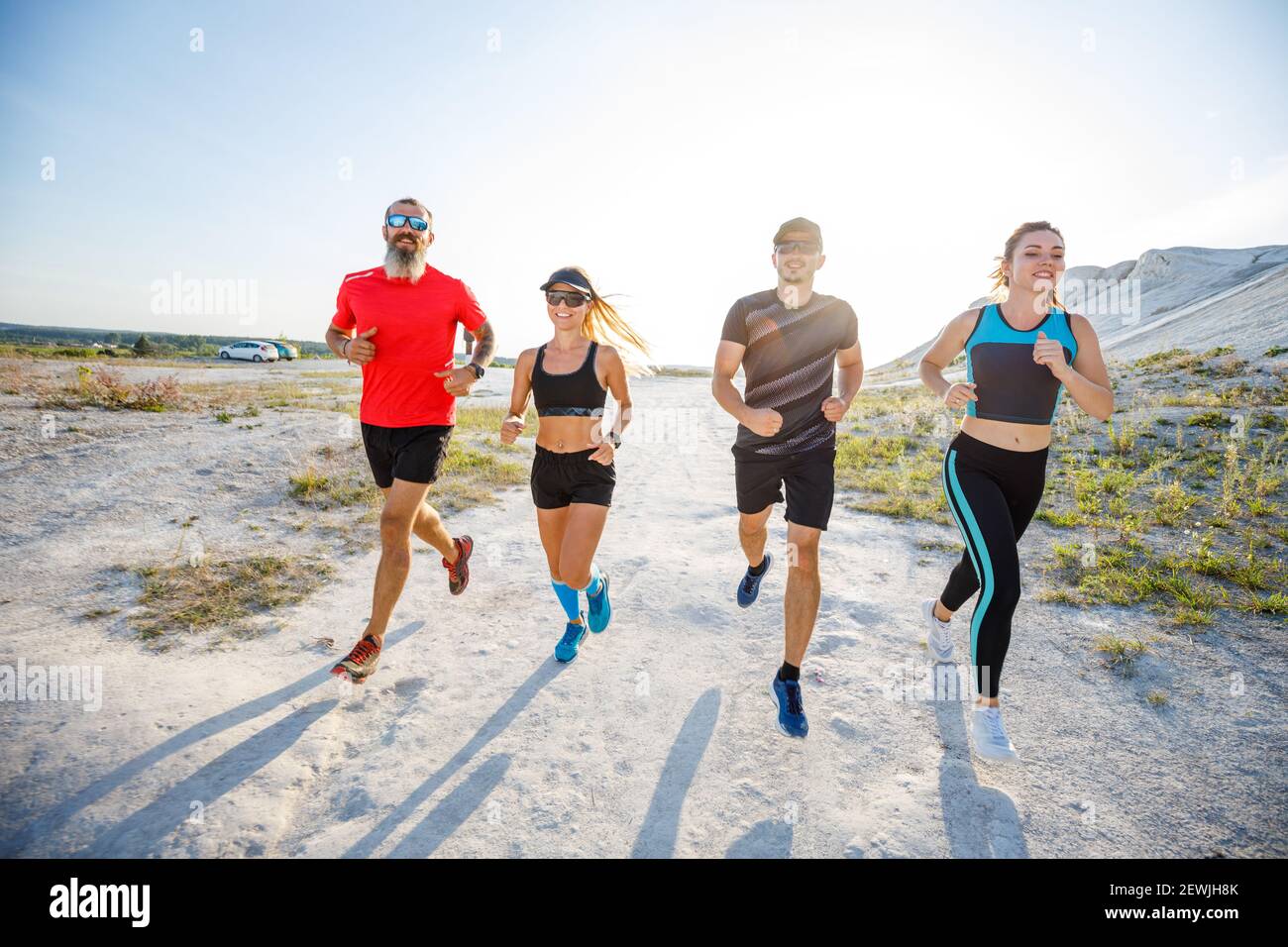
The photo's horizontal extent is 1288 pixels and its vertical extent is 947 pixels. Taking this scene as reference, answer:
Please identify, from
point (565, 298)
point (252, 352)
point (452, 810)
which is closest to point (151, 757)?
point (452, 810)

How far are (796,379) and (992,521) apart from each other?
4.87 feet

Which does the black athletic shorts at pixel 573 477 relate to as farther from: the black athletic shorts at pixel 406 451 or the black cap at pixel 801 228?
the black cap at pixel 801 228

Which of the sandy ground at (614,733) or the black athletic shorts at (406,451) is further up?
the black athletic shorts at (406,451)

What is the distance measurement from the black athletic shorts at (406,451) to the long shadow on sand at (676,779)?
2433 mm

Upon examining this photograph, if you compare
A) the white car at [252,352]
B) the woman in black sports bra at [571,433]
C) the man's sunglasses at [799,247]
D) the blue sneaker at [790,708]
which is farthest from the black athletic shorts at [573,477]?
the white car at [252,352]

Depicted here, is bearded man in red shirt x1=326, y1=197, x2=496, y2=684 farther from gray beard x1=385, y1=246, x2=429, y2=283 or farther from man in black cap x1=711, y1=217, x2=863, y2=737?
man in black cap x1=711, y1=217, x2=863, y2=737

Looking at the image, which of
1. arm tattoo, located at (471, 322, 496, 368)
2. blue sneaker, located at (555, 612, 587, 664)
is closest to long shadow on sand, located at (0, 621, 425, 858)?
blue sneaker, located at (555, 612, 587, 664)

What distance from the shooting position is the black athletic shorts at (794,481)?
3705 mm

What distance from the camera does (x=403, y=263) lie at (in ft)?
13.7

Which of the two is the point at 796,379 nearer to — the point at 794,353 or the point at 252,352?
the point at 794,353

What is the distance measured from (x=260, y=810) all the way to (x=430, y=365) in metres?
2.86

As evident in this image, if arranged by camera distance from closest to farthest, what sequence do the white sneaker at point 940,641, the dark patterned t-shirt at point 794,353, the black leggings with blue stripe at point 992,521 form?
1. the black leggings with blue stripe at point 992,521
2. the dark patterned t-shirt at point 794,353
3. the white sneaker at point 940,641

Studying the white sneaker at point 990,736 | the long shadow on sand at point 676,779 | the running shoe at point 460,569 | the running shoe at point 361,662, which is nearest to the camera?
the long shadow on sand at point 676,779

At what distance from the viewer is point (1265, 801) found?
107 inches
